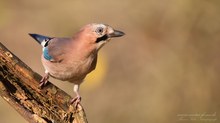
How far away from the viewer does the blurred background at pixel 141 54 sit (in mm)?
6531

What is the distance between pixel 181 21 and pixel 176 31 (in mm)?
166

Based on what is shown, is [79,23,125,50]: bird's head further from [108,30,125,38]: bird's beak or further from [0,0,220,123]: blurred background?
[0,0,220,123]: blurred background

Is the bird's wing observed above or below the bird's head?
below

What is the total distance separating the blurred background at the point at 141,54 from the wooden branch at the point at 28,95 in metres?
2.55

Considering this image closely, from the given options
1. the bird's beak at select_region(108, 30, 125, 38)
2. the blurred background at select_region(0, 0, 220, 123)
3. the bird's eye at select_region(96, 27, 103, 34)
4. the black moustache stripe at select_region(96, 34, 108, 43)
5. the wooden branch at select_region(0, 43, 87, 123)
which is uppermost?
the bird's eye at select_region(96, 27, 103, 34)

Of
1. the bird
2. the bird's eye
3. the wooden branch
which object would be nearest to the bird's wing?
the bird

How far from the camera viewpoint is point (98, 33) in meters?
4.45

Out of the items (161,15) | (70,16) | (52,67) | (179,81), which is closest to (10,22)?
(70,16)

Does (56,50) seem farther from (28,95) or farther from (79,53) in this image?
(28,95)

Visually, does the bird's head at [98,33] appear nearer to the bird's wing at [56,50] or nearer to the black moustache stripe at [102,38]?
the black moustache stripe at [102,38]

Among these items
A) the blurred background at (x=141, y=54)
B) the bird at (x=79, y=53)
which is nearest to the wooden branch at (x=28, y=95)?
the bird at (x=79, y=53)

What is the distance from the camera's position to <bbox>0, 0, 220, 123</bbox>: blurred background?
653cm

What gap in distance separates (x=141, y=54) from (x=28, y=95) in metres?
3.82

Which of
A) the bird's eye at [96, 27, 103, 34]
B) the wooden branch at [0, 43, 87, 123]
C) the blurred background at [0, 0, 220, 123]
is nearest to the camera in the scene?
the wooden branch at [0, 43, 87, 123]
